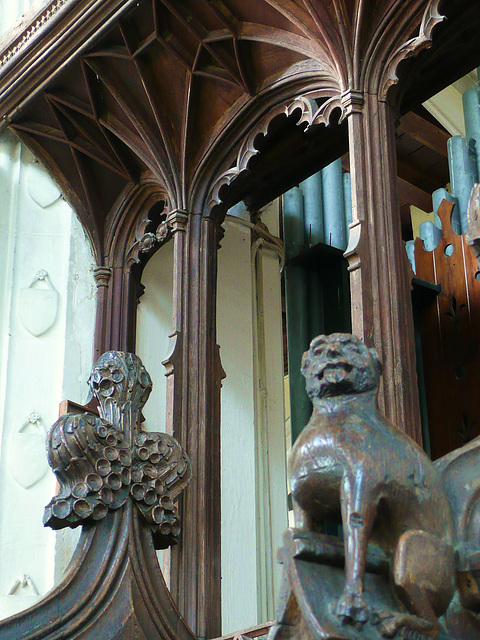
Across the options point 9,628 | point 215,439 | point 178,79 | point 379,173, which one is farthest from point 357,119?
point 9,628

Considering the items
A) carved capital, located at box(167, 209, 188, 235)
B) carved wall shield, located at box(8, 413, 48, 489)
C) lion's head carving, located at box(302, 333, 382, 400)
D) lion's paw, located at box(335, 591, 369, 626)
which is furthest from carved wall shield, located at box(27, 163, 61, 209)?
lion's paw, located at box(335, 591, 369, 626)

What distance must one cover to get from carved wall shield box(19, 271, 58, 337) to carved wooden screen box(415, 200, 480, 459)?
194cm

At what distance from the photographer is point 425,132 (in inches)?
300

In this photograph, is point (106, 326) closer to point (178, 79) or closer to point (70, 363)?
point (70, 363)

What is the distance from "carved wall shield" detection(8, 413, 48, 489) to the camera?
16.7 ft

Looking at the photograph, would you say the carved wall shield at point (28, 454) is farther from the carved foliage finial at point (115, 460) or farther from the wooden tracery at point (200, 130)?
the carved foliage finial at point (115, 460)

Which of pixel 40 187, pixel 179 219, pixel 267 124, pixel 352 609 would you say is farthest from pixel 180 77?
pixel 352 609

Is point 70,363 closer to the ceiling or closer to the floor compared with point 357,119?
closer to the floor

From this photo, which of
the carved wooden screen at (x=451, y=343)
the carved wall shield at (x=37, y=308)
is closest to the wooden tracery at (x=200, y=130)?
the carved wall shield at (x=37, y=308)

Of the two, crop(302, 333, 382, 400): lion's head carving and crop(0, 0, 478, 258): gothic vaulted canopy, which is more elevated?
crop(0, 0, 478, 258): gothic vaulted canopy

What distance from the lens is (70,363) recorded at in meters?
5.37

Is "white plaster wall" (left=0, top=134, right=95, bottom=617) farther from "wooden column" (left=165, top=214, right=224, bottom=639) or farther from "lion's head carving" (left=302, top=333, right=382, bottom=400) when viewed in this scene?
"lion's head carving" (left=302, top=333, right=382, bottom=400)

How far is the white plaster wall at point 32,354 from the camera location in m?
4.96

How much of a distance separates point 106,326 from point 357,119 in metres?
2.07
